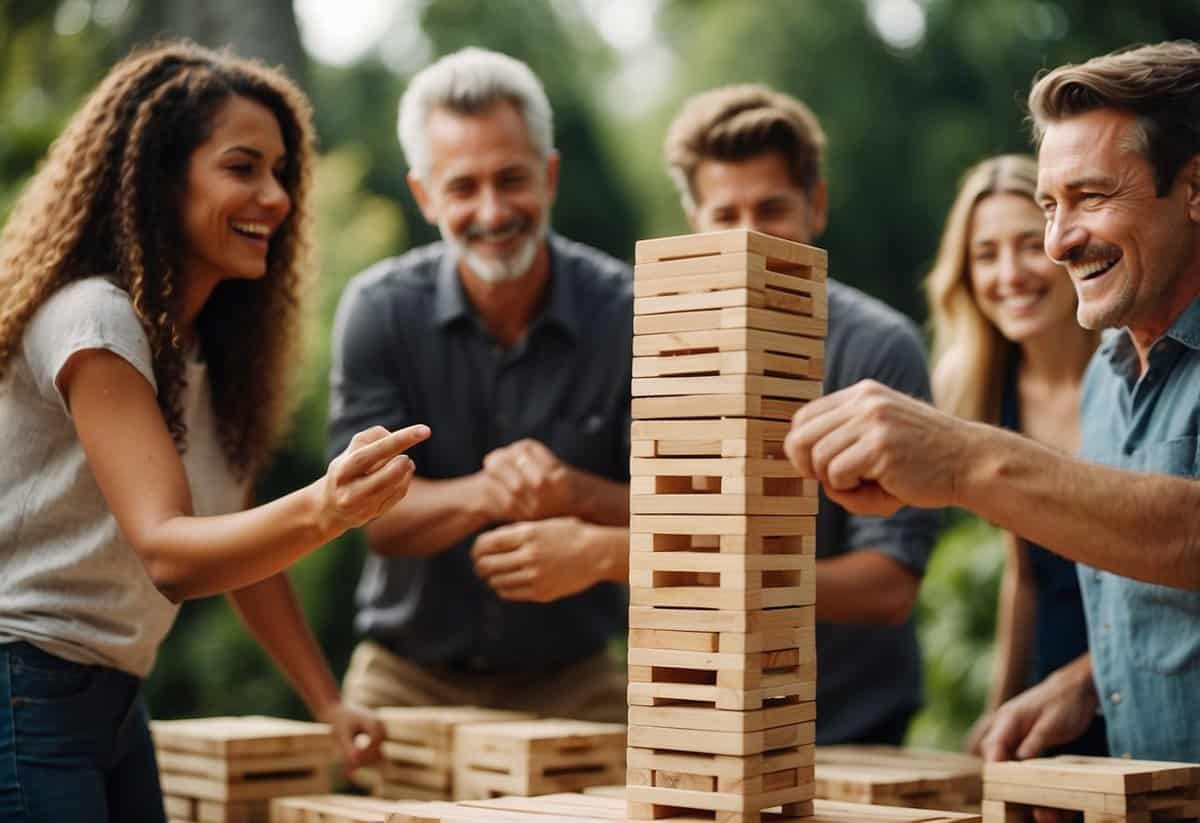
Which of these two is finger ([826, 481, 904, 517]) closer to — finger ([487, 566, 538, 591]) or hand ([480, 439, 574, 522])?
finger ([487, 566, 538, 591])

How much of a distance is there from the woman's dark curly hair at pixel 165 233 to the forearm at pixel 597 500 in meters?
0.87

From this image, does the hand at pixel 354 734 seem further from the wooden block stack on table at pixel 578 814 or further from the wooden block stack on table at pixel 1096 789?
the wooden block stack on table at pixel 1096 789

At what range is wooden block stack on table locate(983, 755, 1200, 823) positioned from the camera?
2.97m

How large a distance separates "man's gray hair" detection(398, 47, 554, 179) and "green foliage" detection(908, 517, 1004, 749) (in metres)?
5.61

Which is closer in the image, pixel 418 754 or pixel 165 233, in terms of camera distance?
pixel 165 233

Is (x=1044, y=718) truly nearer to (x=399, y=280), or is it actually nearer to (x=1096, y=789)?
(x=1096, y=789)

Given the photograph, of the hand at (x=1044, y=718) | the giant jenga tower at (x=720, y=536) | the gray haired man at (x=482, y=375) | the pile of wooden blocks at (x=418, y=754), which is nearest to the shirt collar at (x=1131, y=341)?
the hand at (x=1044, y=718)

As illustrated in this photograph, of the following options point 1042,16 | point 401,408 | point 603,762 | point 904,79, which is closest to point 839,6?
point 904,79

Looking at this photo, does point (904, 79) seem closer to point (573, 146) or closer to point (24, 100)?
point (573, 146)

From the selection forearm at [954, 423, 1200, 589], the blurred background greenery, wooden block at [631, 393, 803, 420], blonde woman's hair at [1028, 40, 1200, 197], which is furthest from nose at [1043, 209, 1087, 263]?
the blurred background greenery

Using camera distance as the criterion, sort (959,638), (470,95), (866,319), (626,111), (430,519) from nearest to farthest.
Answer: (430,519) → (866,319) → (470,95) → (959,638) → (626,111)

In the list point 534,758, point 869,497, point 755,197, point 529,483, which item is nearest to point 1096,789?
point 869,497

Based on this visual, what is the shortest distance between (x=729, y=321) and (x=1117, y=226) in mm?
1119

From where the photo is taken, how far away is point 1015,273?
475cm
